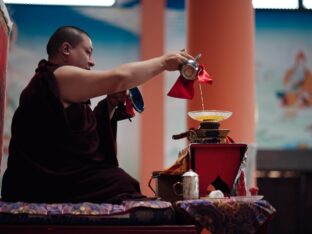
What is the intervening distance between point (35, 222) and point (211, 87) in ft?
9.22

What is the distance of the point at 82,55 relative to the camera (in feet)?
8.45

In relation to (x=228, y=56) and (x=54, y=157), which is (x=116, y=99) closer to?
(x=54, y=157)

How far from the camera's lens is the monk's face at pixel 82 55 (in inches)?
101

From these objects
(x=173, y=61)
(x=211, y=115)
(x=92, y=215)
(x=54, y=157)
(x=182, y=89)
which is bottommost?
(x=92, y=215)

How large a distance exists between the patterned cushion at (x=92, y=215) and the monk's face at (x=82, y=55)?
0.72 metres

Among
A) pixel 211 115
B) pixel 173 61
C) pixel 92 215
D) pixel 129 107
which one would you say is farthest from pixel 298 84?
pixel 92 215

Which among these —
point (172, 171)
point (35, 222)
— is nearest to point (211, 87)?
point (172, 171)

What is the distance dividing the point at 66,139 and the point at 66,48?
0.47 meters

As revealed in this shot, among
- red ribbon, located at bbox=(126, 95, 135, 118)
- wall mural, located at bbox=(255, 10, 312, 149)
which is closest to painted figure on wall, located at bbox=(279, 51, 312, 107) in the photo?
wall mural, located at bbox=(255, 10, 312, 149)

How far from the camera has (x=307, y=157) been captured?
6344 mm

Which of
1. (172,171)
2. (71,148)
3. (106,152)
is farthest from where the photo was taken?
(172,171)

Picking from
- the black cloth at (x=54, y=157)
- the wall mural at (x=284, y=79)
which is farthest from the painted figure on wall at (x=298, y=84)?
the black cloth at (x=54, y=157)

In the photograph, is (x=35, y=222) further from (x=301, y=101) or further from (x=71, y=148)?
(x=301, y=101)

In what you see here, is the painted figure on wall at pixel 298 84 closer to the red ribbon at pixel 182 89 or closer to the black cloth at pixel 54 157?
the red ribbon at pixel 182 89
